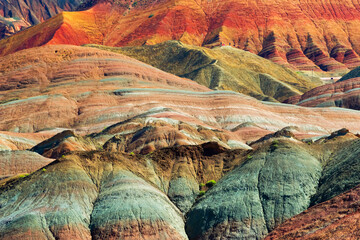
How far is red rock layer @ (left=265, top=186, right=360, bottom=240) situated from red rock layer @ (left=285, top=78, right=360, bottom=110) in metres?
124

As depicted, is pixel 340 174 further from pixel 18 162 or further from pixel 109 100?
pixel 109 100

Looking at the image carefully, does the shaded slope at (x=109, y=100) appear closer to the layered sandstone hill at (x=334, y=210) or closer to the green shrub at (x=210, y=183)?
the green shrub at (x=210, y=183)

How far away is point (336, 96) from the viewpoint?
559 ft

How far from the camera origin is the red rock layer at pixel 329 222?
36034 millimetres

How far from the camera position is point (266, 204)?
5541 centimetres

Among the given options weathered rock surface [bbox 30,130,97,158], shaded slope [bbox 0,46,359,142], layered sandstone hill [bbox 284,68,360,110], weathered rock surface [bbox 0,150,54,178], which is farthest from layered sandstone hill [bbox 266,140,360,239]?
layered sandstone hill [bbox 284,68,360,110]

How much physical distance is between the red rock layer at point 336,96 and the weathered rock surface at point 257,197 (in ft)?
355

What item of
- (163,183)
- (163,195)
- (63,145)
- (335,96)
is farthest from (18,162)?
(335,96)

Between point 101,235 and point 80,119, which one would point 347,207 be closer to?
point 101,235

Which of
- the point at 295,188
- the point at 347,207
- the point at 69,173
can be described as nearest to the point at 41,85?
the point at 69,173

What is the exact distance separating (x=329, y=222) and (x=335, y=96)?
441 feet

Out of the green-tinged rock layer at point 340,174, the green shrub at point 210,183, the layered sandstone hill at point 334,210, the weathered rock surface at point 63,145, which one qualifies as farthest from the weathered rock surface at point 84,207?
the weathered rock surface at point 63,145

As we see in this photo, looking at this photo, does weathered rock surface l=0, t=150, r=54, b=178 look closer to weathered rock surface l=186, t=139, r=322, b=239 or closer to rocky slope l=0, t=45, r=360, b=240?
rocky slope l=0, t=45, r=360, b=240

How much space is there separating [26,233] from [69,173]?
32.5 feet
